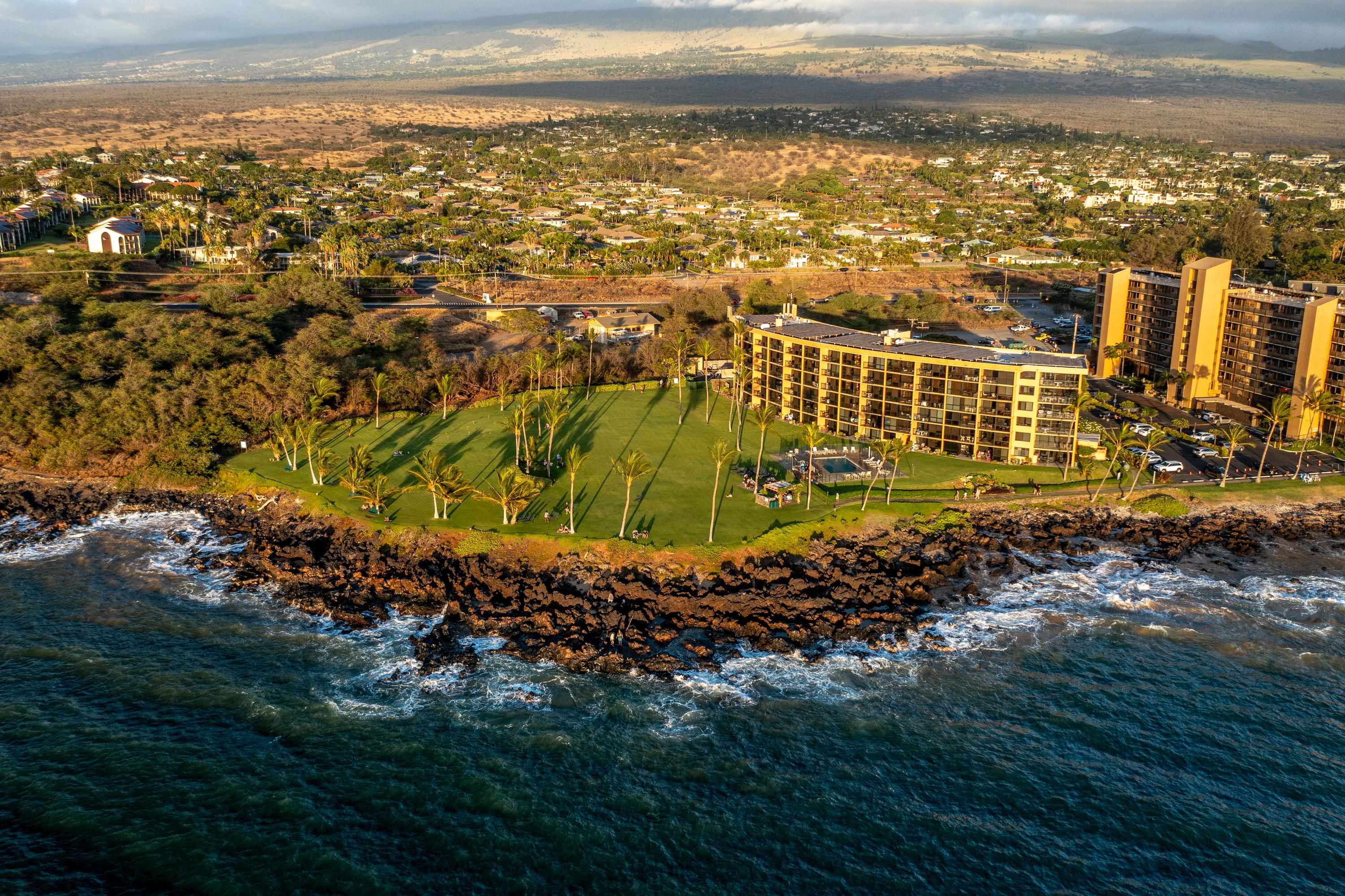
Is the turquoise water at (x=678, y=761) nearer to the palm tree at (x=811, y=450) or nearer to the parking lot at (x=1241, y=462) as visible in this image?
the palm tree at (x=811, y=450)

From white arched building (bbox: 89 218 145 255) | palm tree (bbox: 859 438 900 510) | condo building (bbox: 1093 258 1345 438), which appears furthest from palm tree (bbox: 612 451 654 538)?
white arched building (bbox: 89 218 145 255)

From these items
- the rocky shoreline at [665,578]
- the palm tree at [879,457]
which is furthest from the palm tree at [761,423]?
the rocky shoreline at [665,578]

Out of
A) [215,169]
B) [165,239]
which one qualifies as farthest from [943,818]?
[215,169]

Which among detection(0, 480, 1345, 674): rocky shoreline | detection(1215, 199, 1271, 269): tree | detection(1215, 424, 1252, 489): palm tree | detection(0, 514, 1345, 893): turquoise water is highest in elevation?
detection(1215, 199, 1271, 269): tree

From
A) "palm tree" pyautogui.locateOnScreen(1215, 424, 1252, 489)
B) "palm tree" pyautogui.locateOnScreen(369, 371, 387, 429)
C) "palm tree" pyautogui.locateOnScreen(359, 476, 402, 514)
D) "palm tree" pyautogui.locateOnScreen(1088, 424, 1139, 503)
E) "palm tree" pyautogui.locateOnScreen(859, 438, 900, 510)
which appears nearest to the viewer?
"palm tree" pyautogui.locateOnScreen(359, 476, 402, 514)

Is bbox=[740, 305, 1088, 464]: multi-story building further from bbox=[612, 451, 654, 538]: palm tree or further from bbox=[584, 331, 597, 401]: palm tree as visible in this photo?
bbox=[612, 451, 654, 538]: palm tree

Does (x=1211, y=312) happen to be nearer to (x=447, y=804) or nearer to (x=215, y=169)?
(x=447, y=804)

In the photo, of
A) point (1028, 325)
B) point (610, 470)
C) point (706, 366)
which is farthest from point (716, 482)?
point (1028, 325)
